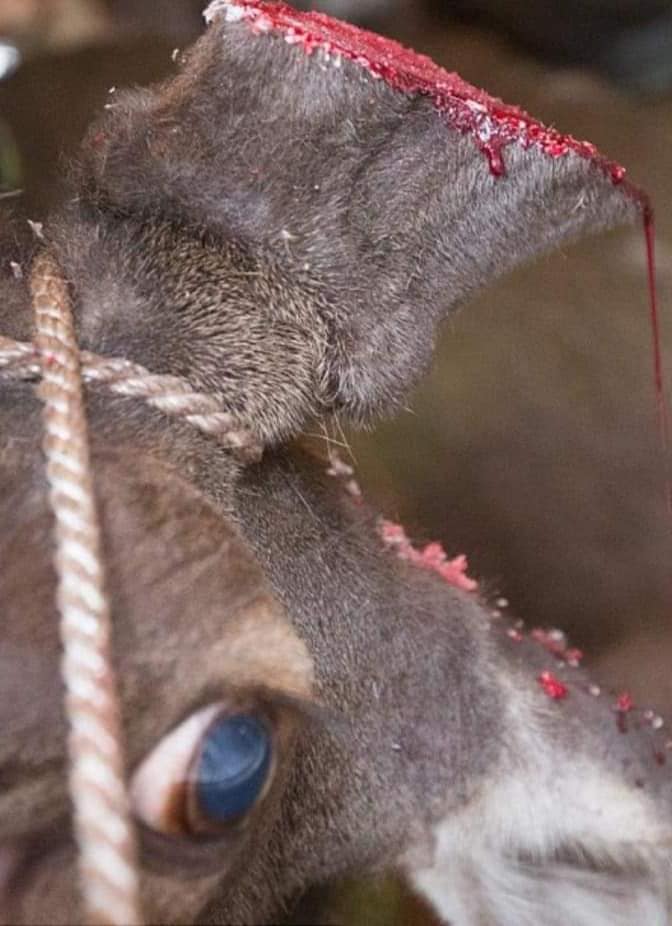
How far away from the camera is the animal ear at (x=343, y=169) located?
1.77ft

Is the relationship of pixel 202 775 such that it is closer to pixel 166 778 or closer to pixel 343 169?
pixel 166 778

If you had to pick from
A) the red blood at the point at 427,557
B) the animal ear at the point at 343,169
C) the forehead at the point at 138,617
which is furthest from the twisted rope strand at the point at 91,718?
the red blood at the point at 427,557

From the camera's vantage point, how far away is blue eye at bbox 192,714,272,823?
1.39 ft

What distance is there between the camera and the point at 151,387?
51cm

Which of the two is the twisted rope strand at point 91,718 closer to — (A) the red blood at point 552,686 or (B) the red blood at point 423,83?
A: (B) the red blood at point 423,83

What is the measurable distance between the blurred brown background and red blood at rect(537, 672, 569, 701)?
121mm

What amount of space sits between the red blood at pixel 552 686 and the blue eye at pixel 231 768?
395 mm

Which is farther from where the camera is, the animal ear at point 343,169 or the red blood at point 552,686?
the red blood at point 552,686

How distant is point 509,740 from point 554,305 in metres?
0.80

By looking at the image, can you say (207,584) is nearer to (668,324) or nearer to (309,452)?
(309,452)

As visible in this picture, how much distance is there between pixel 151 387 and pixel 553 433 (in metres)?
0.88

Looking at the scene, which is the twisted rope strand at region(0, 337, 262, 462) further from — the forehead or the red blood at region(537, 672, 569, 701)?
the red blood at region(537, 672, 569, 701)

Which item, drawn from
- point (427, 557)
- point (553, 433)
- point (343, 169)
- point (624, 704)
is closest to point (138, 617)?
point (343, 169)

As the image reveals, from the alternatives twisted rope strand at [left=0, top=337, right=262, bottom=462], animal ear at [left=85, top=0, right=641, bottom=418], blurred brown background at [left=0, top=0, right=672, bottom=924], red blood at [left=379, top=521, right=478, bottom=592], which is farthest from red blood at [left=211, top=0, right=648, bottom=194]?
blurred brown background at [left=0, top=0, right=672, bottom=924]
